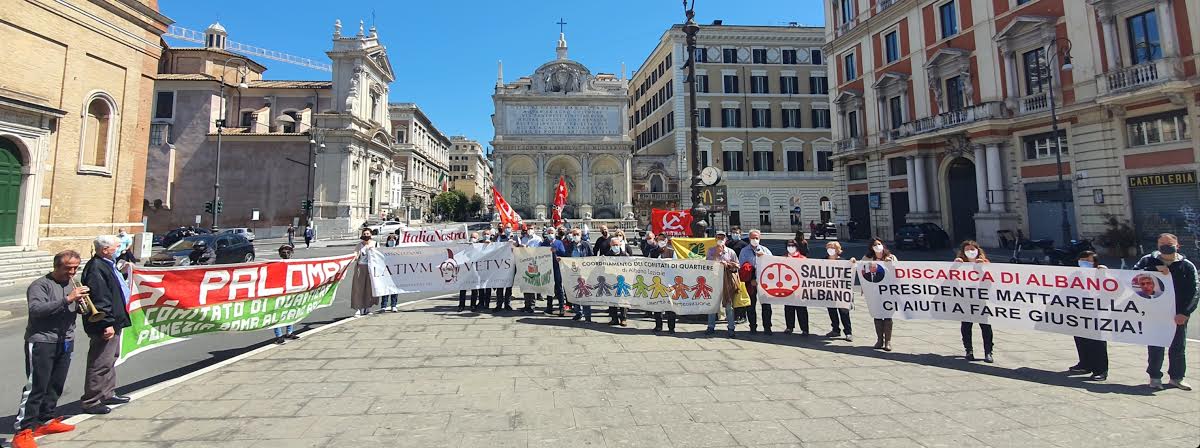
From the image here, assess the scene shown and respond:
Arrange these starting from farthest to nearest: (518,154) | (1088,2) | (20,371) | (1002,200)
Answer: (518,154) → (1002,200) → (1088,2) → (20,371)

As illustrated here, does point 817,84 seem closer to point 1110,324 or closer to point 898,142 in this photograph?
point 898,142

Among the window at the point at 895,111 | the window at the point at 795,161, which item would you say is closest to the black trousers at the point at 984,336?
the window at the point at 895,111

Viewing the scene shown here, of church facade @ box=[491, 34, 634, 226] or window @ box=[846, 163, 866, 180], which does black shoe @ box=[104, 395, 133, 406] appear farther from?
church facade @ box=[491, 34, 634, 226]

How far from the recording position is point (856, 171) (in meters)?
30.3

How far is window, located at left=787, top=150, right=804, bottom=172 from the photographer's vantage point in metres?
42.5

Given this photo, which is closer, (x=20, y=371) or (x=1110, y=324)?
(x=1110, y=324)

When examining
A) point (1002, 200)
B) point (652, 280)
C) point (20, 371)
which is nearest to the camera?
point (20, 371)

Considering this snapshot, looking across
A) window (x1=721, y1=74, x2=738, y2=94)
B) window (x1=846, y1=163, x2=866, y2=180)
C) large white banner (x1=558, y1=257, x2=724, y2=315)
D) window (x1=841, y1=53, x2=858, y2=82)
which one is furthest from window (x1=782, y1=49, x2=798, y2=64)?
large white banner (x1=558, y1=257, x2=724, y2=315)

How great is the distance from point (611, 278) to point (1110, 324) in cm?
654

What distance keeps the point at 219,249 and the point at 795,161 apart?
41910mm

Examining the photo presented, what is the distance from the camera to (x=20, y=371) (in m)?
5.77

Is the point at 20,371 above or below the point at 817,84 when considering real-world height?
below

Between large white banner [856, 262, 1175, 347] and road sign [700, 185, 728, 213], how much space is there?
17.7ft

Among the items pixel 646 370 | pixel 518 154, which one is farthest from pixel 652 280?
pixel 518 154
